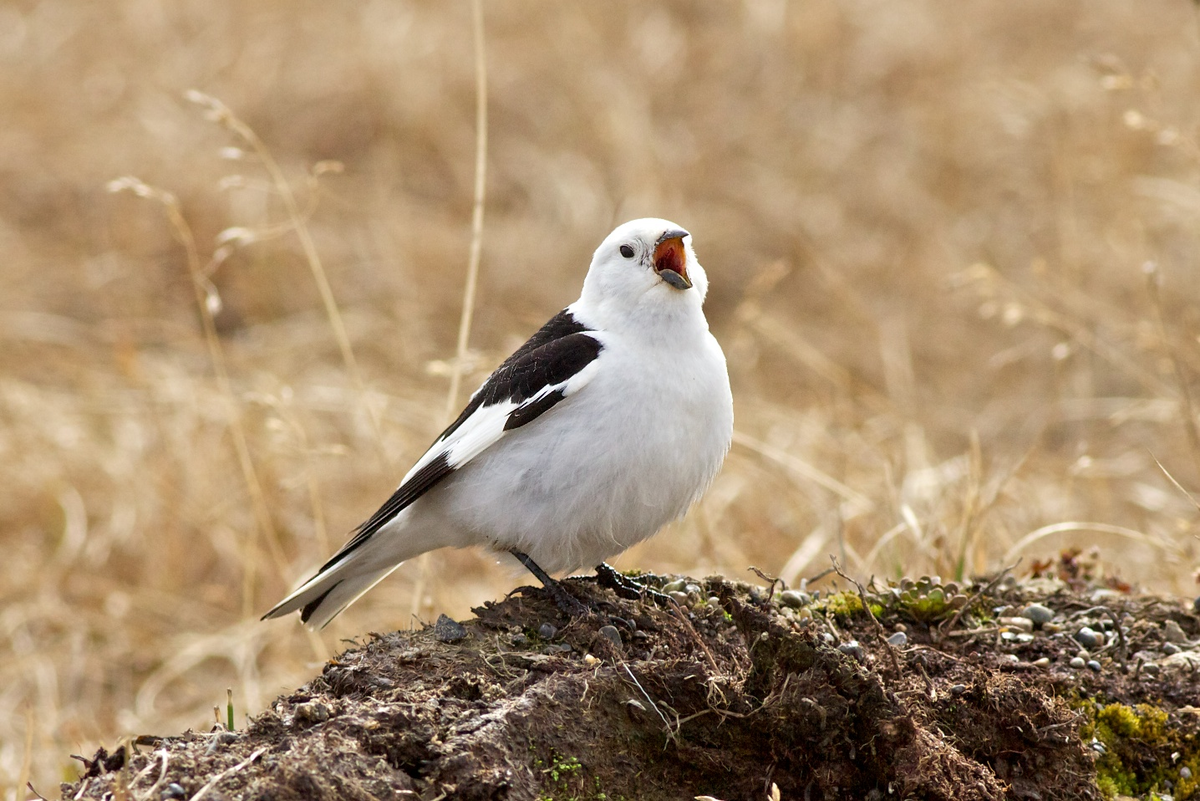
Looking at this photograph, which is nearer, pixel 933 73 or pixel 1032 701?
pixel 1032 701

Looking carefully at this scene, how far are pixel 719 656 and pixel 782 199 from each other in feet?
26.9

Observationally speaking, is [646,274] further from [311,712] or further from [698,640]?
[311,712]

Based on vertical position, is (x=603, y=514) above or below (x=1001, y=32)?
below

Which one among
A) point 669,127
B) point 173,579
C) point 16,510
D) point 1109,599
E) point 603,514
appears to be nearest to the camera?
point 603,514

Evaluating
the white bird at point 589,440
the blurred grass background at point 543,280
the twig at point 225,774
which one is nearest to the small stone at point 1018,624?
the blurred grass background at point 543,280

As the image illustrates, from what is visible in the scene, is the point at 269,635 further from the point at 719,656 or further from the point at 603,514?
the point at 719,656

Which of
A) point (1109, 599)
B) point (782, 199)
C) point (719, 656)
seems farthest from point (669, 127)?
point (719, 656)

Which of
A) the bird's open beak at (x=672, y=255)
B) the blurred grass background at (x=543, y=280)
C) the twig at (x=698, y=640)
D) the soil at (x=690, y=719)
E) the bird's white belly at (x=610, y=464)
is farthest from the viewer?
the blurred grass background at (x=543, y=280)

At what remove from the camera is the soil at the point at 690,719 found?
2277 millimetres

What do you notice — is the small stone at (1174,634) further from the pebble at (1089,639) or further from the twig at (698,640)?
the twig at (698,640)

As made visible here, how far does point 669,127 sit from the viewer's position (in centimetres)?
1143

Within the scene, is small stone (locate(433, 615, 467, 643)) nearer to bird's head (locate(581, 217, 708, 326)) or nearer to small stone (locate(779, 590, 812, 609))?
small stone (locate(779, 590, 812, 609))

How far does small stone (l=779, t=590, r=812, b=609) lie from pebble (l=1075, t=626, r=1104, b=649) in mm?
699

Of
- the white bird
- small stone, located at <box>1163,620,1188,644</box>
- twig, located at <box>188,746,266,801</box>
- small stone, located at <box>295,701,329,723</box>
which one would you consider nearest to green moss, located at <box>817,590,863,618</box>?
the white bird
